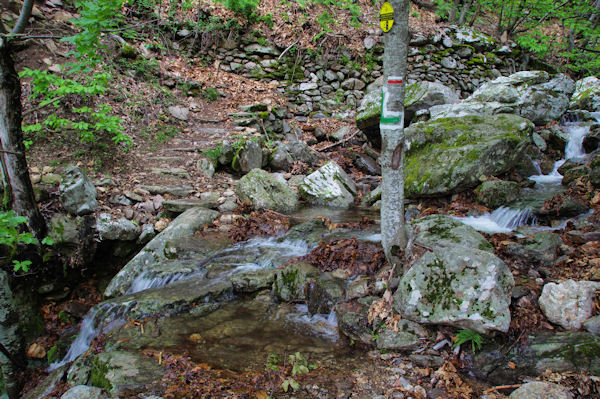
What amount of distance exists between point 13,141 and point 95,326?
2.60 m

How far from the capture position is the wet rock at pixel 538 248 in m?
3.70

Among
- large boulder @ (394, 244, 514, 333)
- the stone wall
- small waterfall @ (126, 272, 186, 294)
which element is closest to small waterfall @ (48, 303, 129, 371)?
small waterfall @ (126, 272, 186, 294)

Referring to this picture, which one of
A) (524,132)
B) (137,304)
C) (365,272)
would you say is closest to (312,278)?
(365,272)

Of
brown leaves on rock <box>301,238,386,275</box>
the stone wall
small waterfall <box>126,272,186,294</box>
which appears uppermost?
the stone wall

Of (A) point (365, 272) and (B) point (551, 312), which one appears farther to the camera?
(A) point (365, 272)

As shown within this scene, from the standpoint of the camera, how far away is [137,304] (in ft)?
13.8

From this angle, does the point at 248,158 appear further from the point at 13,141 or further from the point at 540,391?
the point at 540,391

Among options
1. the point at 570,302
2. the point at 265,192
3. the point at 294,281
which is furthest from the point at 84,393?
the point at 265,192

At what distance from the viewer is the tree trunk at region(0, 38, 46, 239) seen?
13.2 ft

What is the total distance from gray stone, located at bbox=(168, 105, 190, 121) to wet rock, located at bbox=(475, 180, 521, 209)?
27.2 ft

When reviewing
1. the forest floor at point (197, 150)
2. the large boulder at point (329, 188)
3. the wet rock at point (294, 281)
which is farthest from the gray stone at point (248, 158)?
the wet rock at point (294, 281)

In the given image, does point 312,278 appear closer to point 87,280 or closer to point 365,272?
point 365,272

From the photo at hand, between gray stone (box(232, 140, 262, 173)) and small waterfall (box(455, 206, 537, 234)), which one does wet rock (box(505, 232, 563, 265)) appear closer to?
small waterfall (box(455, 206, 537, 234))

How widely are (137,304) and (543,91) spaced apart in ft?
37.9
